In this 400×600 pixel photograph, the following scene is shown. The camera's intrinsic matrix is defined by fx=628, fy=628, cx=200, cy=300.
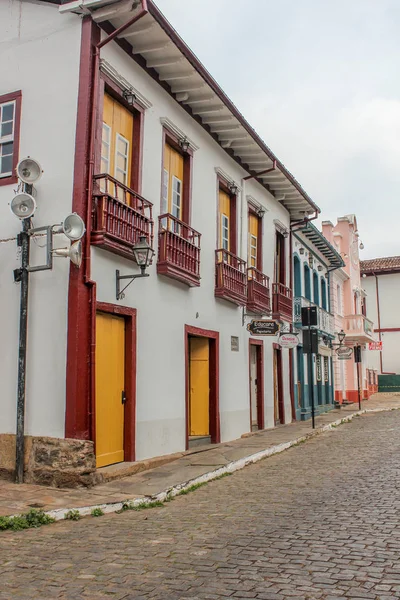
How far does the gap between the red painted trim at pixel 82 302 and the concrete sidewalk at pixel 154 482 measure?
32.5 inches

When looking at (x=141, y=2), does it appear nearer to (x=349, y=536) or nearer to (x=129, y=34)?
(x=129, y=34)

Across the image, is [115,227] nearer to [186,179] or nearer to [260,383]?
[186,179]

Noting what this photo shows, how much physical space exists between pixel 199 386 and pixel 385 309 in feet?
103

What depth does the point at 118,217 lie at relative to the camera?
9.30 m

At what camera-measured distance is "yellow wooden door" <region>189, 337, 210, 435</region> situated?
43.0ft

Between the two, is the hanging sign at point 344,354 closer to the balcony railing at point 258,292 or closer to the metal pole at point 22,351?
the balcony railing at point 258,292

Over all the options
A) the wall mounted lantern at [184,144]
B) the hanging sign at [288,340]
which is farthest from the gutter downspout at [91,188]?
the hanging sign at [288,340]

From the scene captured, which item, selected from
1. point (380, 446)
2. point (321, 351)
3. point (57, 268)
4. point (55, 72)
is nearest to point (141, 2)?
point (55, 72)

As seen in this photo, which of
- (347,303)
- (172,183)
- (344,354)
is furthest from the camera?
(347,303)

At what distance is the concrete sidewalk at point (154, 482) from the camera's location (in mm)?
7354

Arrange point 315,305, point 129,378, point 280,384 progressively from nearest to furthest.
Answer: point 129,378, point 280,384, point 315,305

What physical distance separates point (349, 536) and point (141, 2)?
744 cm

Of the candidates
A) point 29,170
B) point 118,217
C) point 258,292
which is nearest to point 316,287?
point 258,292

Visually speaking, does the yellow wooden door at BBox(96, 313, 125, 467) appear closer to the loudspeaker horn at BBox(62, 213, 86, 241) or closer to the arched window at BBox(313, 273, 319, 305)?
the loudspeaker horn at BBox(62, 213, 86, 241)
